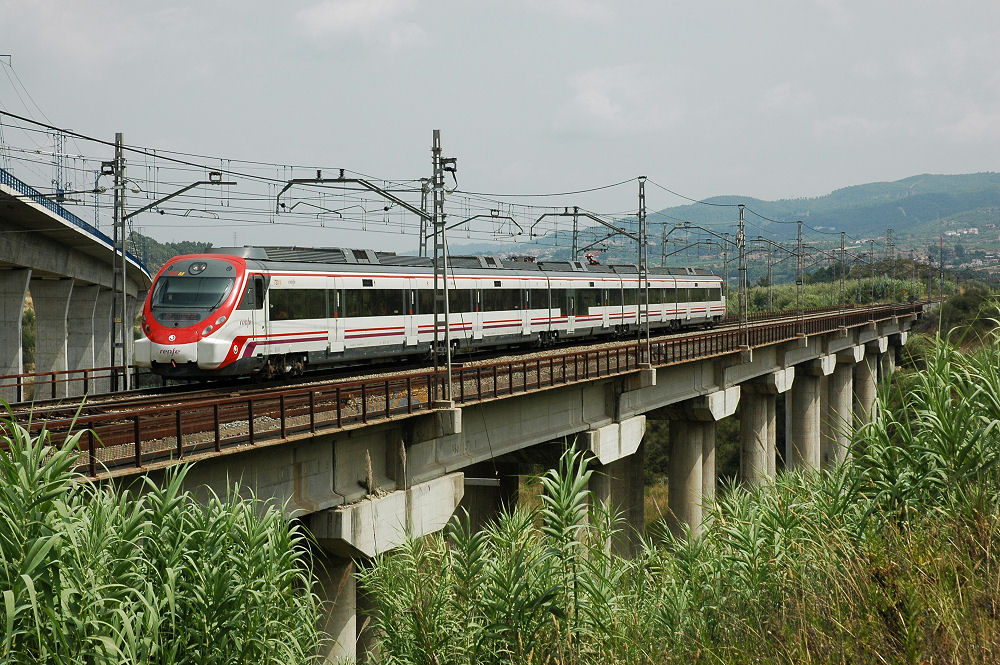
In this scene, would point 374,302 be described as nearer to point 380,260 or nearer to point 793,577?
point 380,260

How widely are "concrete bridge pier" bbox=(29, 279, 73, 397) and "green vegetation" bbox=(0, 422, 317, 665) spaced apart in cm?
4288

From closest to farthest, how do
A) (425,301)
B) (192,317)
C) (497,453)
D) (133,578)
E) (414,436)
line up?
(133,578) → (414,436) → (192,317) → (497,453) → (425,301)

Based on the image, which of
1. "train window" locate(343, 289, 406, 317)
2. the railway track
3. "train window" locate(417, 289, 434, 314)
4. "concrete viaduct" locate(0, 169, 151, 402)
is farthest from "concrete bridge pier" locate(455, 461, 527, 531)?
"concrete viaduct" locate(0, 169, 151, 402)

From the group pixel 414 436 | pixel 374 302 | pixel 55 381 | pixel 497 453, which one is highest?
pixel 374 302

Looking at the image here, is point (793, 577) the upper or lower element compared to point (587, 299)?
lower

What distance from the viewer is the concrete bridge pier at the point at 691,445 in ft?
124

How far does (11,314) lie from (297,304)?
23048mm

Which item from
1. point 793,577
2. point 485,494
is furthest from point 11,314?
point 793,577

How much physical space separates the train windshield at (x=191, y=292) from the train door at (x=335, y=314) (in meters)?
3.58

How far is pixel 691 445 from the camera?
38.4 m

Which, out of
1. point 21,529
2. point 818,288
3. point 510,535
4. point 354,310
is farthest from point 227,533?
point 818,288

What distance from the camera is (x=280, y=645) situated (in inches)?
416

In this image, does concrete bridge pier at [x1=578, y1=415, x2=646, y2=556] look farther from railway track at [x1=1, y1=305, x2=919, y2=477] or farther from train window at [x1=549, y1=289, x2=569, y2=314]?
train window at [x1=549, y1=289, x2=569, y2=314]

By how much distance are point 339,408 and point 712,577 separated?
7159 millimetres
